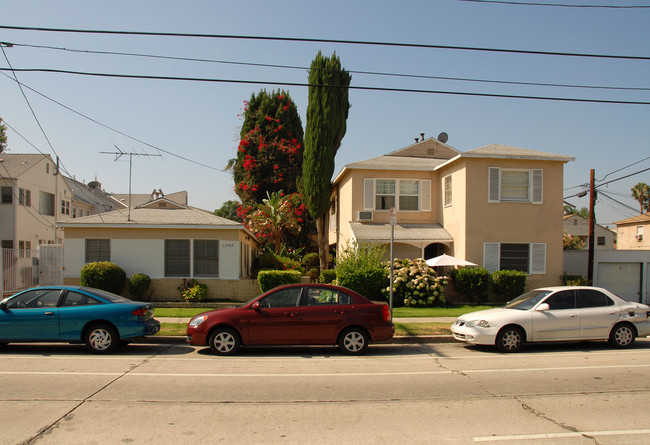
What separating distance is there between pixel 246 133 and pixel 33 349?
27.0 meters

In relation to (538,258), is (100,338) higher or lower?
lower

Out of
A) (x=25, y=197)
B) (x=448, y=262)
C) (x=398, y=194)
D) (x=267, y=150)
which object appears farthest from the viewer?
(x=267, y=150)

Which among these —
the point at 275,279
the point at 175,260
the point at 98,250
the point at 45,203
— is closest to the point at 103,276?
the point at 98,250

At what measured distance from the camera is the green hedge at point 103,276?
58.7 feet

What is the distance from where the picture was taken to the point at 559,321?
420 inches

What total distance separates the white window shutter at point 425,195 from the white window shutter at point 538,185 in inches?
183

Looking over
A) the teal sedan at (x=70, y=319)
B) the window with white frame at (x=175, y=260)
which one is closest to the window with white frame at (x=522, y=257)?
the window with white frame at (x=175, y=260)

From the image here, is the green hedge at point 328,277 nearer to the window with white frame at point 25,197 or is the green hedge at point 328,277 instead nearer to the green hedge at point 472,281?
the green hedge at point 472,281

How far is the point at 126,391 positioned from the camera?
7129 millimetres

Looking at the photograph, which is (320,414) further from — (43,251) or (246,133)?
(246,133)

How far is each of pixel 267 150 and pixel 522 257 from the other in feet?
63.5

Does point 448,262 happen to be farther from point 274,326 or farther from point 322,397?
point 322,397

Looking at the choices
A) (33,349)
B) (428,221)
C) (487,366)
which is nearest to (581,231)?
(428,221)

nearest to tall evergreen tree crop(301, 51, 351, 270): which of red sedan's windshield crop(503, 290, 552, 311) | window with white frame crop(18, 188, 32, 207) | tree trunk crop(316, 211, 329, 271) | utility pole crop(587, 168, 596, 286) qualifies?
tree trunk crop(316, 211, 329, 271)
